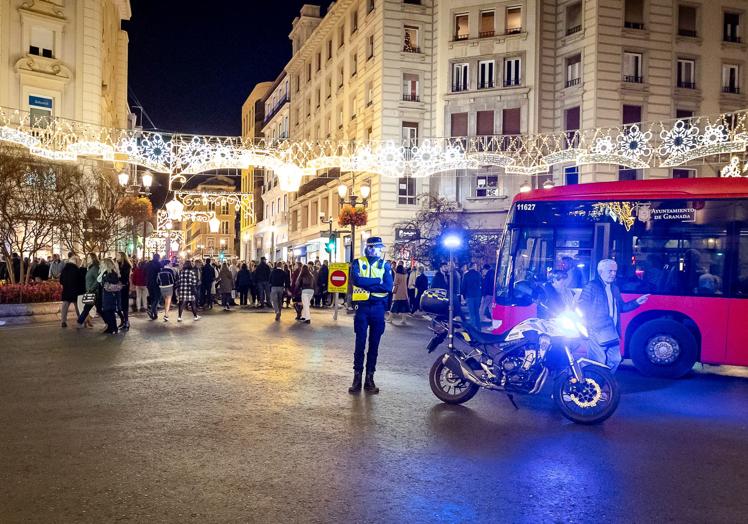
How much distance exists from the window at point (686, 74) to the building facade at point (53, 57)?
1140 inches

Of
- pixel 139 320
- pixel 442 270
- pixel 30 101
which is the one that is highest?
pixel 30 101

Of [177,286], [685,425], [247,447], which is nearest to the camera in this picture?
[247,447]

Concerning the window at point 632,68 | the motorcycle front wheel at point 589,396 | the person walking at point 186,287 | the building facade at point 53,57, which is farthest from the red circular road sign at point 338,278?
the building facade at point 53,57

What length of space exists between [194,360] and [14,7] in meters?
29.0

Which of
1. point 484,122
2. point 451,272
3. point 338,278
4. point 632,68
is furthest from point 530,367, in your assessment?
point 484,122

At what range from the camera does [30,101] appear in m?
33.0

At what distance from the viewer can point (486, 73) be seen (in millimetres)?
34781

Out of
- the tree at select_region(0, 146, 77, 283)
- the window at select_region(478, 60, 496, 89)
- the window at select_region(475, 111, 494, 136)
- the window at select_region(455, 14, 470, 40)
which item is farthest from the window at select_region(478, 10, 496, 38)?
the tree at select_region(0, 146, 77, 283)

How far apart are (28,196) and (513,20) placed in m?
23.9

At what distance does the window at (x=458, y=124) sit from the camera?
35.2 metres

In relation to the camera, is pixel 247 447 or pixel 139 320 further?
pixel 139 320

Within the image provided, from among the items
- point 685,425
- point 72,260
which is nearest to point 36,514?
point 685,425

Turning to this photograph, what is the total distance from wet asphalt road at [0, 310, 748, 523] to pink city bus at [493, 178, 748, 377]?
834 millimetres

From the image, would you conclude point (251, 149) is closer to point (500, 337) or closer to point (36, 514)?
point (500, 337)
